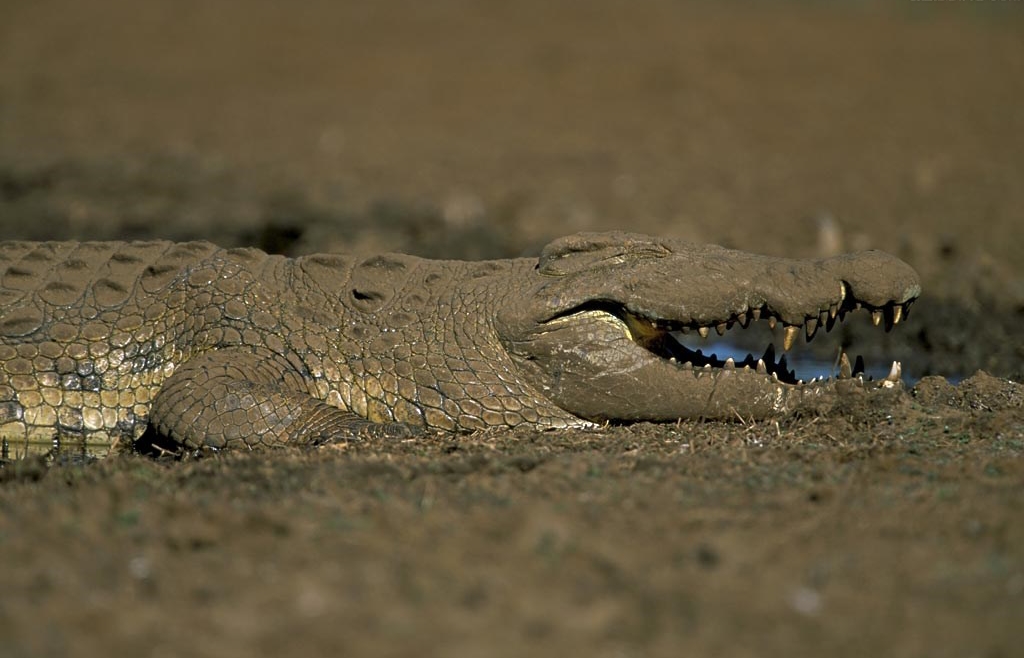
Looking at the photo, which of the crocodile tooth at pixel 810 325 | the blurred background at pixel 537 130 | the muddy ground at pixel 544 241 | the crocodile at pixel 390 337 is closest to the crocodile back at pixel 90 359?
the crocodile at pixel 390 337

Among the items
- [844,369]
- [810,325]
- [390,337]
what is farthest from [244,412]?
[844,369]

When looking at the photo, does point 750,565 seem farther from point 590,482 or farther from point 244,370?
point 244,370

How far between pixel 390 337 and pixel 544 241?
15.3ft

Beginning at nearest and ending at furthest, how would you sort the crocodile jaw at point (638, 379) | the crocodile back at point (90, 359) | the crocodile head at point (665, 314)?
the crocodile head at point (665, 314) → the crocodile jaw at point (638, 379) → the crocodile back at point (90, 359)

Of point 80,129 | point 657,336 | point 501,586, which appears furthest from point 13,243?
point 80,129

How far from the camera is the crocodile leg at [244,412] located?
4891 mm

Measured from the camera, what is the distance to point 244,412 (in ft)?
16.1

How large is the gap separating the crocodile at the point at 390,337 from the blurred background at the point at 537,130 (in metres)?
2.61

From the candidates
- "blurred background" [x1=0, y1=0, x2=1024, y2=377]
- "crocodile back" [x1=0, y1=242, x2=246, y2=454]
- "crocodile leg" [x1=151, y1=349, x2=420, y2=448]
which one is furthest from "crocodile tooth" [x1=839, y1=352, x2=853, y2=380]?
"crocodile back" [x1=0, y1=242, x2=246, y2=454]

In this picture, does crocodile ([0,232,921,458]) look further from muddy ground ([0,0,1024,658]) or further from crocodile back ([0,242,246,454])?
muddy ground ([0,0,1024,658])

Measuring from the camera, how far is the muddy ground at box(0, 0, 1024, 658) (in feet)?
9.45

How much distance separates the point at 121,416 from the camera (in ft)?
17.7

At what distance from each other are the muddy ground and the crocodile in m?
0.25

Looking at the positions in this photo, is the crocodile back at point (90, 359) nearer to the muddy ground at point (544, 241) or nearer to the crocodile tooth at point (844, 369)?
the muddy ground at point (544, 241)
